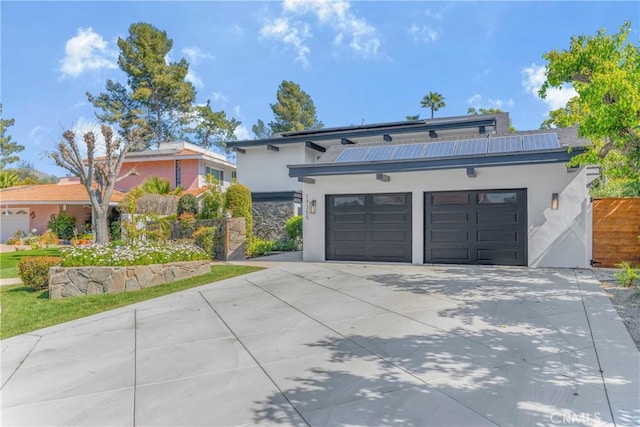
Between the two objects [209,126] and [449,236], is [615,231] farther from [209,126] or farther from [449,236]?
[209,126]

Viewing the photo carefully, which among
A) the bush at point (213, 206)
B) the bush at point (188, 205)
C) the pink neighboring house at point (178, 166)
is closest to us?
→ the bush at point (213, 206)

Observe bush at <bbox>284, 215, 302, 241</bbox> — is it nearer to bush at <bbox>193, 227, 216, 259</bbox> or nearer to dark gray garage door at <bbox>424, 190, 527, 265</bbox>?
bush at <bbox>193, 227, 216, 259</bbox>

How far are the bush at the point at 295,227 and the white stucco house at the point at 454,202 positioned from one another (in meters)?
4.18

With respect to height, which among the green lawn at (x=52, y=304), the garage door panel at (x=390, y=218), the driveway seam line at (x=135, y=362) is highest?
the garage door panel at (x=390, y=218)

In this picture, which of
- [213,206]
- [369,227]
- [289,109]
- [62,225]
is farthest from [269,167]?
[289,109]

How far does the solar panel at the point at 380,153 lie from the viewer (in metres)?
11.8

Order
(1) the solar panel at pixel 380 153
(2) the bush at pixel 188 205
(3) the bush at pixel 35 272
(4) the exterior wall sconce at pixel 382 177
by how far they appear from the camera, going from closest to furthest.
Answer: (3) the bush at pixel 35 272 → (4) the exterior wall sconce at pixel 382 177 → (1) the solar panel at pixel 380 153 → (2) the bush at pixel 188 205

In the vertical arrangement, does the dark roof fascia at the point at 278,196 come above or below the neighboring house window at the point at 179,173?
below

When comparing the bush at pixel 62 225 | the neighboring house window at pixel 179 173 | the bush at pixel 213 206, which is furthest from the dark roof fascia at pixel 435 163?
the bush at pixel 62 225

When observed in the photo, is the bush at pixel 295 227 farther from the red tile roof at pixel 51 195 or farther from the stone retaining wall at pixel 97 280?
the red tile roof at pixel 51 195

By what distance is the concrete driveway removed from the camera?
3072mm

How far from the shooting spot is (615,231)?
9945 mm

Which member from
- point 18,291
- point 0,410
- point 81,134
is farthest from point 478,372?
point 81,134

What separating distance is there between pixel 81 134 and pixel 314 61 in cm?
1680
